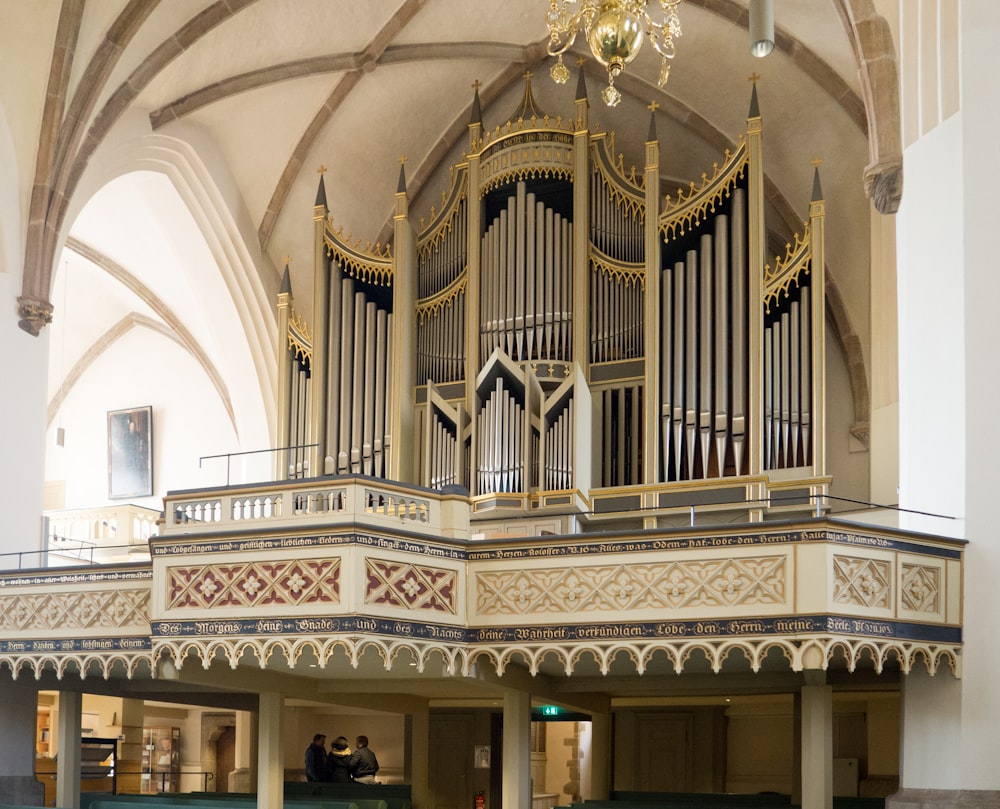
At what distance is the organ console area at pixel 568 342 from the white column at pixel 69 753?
3.23 metres

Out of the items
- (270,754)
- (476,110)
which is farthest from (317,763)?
(476,110)

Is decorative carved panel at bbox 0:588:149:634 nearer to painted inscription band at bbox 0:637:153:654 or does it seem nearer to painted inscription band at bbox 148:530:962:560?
painted inscription band at bbox 0:637:153:654

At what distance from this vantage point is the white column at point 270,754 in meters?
11.0

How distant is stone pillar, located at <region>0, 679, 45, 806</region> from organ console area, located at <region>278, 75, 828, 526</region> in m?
3.47

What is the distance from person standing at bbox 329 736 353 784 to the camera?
49.2 ft

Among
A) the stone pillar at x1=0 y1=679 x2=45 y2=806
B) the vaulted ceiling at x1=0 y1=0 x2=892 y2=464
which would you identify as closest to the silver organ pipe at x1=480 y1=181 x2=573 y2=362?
the vaulted ceiling at x1=0 y1=0 x2=892 y2=464

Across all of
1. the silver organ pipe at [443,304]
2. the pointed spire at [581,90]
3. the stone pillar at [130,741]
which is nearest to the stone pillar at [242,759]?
the stone pillar at [130,741]

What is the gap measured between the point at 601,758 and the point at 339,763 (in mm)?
2991

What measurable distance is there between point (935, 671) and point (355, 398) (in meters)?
7.53

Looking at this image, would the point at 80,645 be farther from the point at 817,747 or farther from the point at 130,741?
the point at 130,741

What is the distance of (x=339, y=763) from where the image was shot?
593 inches

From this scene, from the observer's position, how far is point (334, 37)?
1567 centimetres

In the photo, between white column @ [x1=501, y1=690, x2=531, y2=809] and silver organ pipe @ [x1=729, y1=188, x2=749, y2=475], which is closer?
white column @ [x1=501, y1=690, x2=531, y2=809]

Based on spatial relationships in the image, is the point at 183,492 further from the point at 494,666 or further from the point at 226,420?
the point at 226,420
